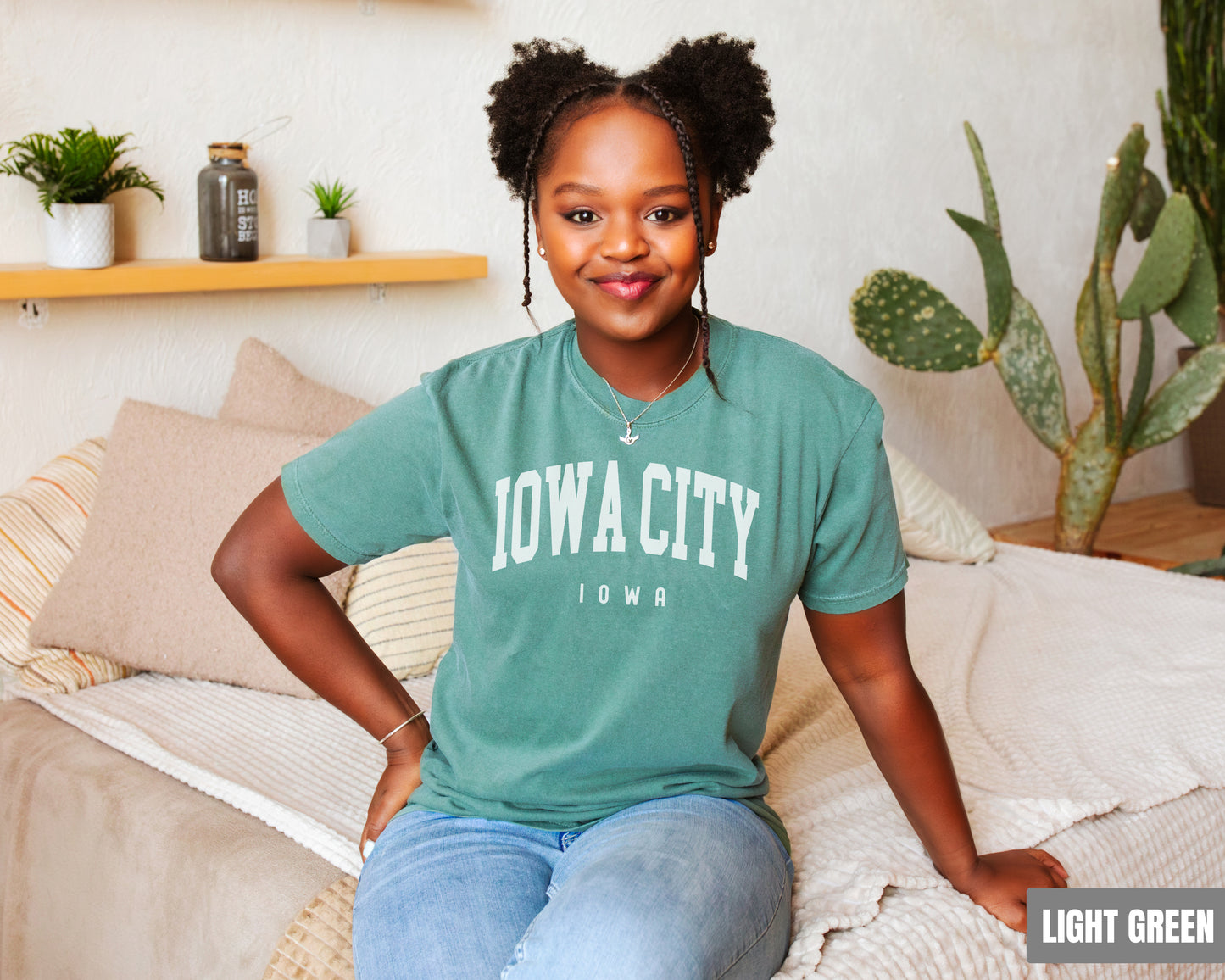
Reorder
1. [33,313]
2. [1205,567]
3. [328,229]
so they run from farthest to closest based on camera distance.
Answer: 1. [1205,567]
2. [328,229]
3. [33,313]

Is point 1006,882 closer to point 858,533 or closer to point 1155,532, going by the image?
point 858,533

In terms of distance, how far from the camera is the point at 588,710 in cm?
97

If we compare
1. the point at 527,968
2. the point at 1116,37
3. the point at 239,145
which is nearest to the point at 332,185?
the point at 239,145

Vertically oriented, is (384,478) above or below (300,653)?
above

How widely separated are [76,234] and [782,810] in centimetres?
116

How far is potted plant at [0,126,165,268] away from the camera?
5.30ft

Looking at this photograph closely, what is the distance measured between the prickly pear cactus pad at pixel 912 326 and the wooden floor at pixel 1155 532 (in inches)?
18.9

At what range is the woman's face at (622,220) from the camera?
0.93 metres

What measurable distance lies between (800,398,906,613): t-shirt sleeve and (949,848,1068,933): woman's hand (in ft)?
0.87

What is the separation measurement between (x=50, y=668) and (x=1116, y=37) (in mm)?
3002

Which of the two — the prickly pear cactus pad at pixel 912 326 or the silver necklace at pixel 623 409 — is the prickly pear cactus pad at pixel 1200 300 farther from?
the silver necklace at pixel 623 409

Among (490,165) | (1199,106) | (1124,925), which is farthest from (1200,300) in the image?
(1124,925)

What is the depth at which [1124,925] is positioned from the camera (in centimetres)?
Answer: 119

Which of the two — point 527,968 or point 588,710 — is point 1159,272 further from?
point 527,968
